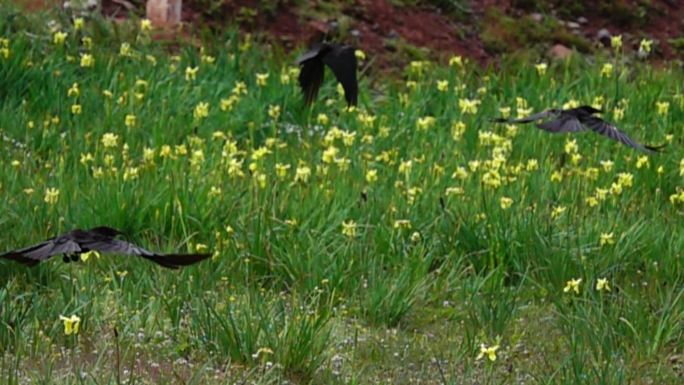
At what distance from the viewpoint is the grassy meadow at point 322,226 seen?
3.59m

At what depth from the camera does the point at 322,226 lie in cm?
468

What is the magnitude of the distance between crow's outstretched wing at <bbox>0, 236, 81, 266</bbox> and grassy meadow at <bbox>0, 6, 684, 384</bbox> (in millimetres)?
319

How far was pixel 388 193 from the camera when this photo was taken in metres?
5.14

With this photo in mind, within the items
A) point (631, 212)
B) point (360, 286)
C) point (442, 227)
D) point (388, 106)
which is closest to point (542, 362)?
point (360, 286)

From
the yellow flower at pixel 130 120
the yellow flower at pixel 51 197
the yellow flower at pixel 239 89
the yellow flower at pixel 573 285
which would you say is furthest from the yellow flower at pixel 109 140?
the yellow flower at pixel 573 285

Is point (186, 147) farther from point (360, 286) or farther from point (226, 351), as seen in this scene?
point (226, 351)

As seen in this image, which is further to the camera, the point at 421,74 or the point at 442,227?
the point at 421,74

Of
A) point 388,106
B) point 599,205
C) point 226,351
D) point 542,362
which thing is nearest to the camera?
point 226,351

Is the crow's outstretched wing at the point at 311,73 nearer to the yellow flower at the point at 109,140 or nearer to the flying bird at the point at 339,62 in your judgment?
the flying bird at the point at 339,62

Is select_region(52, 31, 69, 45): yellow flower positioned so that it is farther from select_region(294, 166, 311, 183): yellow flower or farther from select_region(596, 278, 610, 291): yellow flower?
select_region(596, 278, 610, 291): yellow flower

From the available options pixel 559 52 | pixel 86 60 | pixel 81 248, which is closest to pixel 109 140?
pixel 86 60

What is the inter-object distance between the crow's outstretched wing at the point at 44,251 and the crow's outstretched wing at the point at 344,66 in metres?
2.02

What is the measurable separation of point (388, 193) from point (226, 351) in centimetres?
172

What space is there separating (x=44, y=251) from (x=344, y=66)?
214 centimetres
